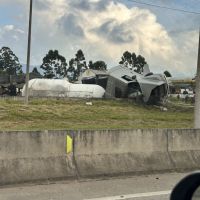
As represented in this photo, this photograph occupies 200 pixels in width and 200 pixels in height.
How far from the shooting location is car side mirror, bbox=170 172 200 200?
8.06 ft

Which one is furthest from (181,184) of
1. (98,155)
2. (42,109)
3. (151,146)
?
(42,109)

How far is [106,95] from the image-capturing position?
59.3 meters

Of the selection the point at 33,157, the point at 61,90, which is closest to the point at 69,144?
the point at 33,157

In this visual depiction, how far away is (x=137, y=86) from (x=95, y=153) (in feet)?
157

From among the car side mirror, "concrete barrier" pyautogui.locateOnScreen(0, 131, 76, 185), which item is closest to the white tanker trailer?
"concrete barrier" pyautogui.locateOnScreen(0, 131, 76, 185)

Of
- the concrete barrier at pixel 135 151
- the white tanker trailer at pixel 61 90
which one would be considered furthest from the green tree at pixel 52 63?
the concrete barrier at pixel 135 151

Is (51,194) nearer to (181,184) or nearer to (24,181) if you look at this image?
(24,181)

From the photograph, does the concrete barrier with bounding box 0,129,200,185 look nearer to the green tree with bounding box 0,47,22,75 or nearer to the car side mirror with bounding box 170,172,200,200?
the car side mirror with bounding box 170,172,200,200

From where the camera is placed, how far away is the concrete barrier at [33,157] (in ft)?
27.9

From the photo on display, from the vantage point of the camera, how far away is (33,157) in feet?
29.1

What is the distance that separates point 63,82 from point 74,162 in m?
51.3

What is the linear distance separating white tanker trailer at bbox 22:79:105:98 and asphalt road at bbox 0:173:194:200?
48436 mm

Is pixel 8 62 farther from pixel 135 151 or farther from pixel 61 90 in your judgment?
pixel 135 151

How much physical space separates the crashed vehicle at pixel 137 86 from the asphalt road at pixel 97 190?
39.7 meters
